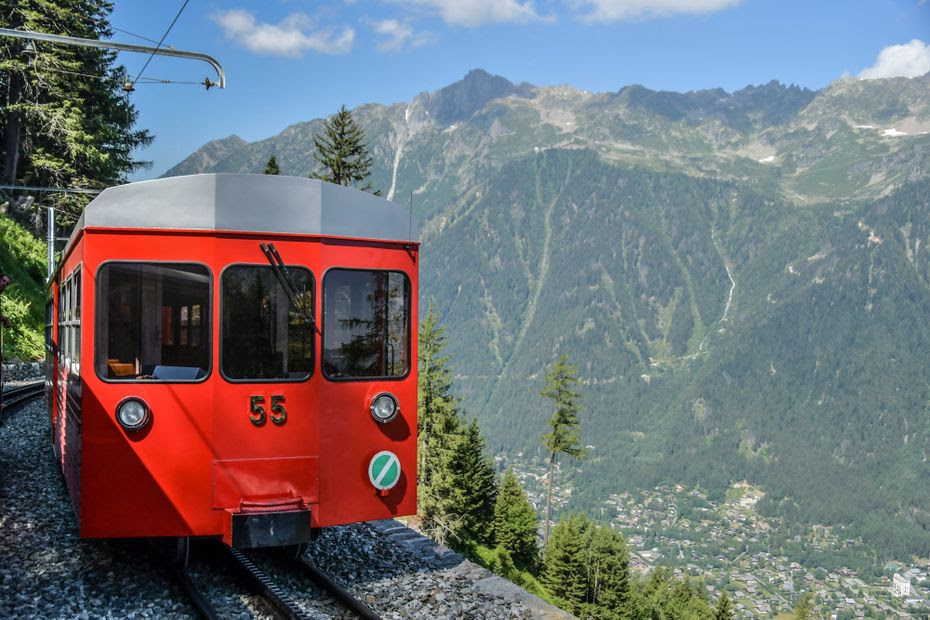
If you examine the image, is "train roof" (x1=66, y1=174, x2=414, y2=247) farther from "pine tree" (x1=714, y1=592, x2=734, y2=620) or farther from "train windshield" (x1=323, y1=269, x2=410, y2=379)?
"pine tree" (x1=714, y1=592, x2=734, y2=620)

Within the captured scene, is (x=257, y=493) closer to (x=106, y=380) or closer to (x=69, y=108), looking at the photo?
(x=106, y=380)

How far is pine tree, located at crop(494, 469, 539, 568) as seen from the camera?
4681cm

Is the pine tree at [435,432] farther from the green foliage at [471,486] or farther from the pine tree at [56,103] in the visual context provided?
the pine tree at [56,103]

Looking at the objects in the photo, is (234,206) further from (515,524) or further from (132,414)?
(515,524)

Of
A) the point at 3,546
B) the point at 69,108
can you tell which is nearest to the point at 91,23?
the point at 69,108

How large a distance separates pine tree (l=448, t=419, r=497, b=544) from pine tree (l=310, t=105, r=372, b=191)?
680 inches

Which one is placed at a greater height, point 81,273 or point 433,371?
point 81,273

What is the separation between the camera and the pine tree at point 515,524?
4681 cm

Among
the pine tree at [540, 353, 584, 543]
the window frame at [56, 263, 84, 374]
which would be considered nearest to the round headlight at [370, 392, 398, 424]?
the window frame at [56, 263, 84, 374]

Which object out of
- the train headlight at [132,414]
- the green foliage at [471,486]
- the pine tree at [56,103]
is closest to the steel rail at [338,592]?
the train headlight at [132,414]

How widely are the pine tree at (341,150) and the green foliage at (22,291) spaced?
1884 cm

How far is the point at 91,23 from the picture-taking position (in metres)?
37.8

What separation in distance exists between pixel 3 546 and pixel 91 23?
34826 mm

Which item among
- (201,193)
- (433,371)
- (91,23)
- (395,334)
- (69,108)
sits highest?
(91,23)
